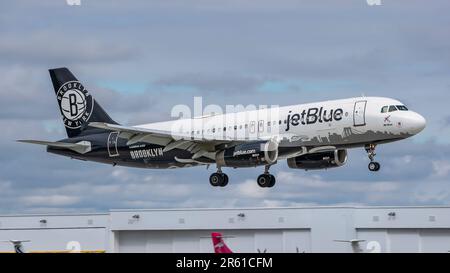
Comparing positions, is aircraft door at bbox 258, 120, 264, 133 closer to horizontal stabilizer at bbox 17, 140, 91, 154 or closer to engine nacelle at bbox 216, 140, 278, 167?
engine nacelle at bbox 216, 140, 278, 167

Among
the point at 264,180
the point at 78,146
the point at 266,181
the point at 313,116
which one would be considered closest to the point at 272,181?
the point at 266,181

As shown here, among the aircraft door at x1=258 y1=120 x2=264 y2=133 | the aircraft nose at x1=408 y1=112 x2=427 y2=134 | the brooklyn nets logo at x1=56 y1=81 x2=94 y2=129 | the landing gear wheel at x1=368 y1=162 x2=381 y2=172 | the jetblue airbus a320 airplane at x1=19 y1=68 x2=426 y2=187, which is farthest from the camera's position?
the brooklyn nets logo at x1=56 y1=81 x2=94 y2=129

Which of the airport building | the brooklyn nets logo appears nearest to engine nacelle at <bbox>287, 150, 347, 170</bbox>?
the airport building

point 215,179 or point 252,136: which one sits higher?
point 252,136

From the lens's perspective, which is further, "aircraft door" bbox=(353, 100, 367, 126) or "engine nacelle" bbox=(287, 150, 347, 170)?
"engine nacelle" bbox=(287, 150, 347, 170)

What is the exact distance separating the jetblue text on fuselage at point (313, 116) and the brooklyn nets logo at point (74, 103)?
19.7 meters

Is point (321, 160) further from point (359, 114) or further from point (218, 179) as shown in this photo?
point (359, 114)

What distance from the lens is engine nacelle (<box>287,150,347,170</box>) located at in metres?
60.6

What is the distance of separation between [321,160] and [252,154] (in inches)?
289

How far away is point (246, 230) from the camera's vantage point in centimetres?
7112

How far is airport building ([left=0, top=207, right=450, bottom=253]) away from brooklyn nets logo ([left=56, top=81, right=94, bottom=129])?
9.73 metres
